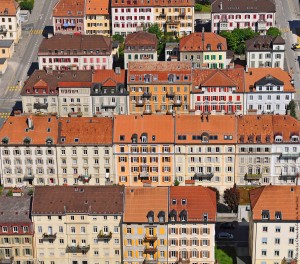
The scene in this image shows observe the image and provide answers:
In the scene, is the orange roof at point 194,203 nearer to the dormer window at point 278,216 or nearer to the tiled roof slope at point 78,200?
the tiled roof slope at point 78,200

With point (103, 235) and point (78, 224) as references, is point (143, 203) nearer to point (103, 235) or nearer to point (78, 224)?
point (103, 235)

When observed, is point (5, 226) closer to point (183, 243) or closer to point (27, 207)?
point (27, 207)

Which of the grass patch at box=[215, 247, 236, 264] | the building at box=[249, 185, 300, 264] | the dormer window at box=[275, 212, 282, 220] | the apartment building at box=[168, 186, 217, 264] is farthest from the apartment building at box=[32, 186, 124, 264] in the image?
the dormer window at box=[275, 212, 282, 220]

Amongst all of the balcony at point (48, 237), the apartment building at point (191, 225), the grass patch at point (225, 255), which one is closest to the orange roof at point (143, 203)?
the apartment building at point (191, 225)

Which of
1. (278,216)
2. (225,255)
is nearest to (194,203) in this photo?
(225,255)

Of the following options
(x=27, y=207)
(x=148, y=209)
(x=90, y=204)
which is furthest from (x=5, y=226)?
(x=148, y=209)
